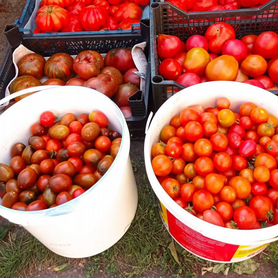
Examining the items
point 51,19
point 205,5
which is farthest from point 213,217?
point 51,19

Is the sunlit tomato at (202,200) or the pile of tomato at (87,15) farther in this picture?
the pile of tomato at (87,15)

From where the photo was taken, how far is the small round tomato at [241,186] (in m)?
1.41

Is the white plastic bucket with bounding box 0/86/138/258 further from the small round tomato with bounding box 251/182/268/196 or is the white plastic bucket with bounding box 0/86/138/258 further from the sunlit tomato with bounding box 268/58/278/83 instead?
the sunlit tomato with bounding box 268/58/278/83

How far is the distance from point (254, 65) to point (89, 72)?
938 mm

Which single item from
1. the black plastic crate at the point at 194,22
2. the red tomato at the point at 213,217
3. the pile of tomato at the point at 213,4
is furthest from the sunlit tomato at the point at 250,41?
the red tomato at the point at 213,217

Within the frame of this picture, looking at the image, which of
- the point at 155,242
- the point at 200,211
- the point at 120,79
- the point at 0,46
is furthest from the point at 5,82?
the point at 200,211

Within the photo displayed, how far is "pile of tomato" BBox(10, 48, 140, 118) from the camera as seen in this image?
2006 millimetres

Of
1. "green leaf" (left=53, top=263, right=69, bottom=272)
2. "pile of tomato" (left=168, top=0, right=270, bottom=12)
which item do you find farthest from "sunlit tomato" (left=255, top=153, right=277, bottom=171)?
"green leaf" (left=53, top=263, right=69, bottom=272)

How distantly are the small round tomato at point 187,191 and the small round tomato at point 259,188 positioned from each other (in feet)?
0.83

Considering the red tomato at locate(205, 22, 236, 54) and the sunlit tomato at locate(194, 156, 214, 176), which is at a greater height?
the red tomato at locate(205, 22, 236, 54)

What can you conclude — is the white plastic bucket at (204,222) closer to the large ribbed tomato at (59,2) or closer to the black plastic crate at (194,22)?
the black plastic crate at (194,22)

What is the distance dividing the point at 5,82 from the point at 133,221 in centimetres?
119

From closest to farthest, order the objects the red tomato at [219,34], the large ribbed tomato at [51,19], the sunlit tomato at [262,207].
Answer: the sunlit tomato at [262,207] < the red tomato at [219,34] < the large ribbed tomato at [51,19]

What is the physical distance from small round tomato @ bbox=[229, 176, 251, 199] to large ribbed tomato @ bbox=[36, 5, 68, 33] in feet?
5.15
